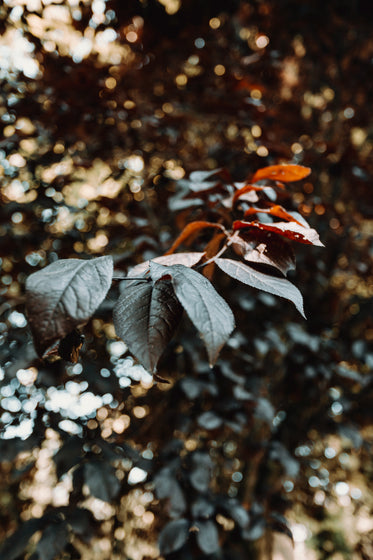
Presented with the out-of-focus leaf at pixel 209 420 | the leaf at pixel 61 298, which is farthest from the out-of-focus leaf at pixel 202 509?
the leaf at pixel 61 298

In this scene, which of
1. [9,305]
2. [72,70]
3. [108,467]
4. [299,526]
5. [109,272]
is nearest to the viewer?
[109,272]

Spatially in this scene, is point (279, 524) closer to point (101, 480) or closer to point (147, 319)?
point (101, 480)

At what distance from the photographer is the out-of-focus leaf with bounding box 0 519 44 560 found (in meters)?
0.85

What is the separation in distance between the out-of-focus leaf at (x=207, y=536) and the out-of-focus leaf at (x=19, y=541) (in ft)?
1.29

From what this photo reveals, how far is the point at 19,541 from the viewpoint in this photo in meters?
0.87

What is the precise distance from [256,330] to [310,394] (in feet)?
1.33

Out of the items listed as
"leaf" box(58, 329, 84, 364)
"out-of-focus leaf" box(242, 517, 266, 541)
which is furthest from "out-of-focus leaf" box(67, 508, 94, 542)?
"leaf" box(58, 329, 84, 364)

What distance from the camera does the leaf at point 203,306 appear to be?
35 centimetres

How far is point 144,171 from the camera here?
1.54 metres

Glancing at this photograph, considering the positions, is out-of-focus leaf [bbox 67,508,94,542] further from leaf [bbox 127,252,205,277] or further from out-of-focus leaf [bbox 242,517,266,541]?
leaf [bbox 127,252,205,277]

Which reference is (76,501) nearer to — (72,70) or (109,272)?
(109,272)

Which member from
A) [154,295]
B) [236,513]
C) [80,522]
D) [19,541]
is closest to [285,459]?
[236,513]

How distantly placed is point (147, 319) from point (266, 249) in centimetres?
20

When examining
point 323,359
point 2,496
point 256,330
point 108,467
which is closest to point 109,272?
point 108,467
